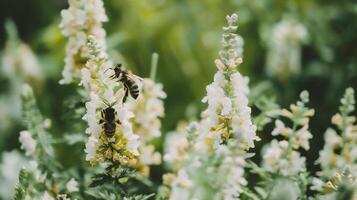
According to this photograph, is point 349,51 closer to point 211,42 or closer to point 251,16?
point 251,16

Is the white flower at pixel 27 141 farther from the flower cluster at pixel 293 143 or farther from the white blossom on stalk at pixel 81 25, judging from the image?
the flower cluster at pixel 293 143

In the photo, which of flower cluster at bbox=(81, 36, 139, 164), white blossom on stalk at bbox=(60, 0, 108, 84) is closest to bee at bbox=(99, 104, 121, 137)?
flower cluster at bbox=(81, 36, 139, 164)

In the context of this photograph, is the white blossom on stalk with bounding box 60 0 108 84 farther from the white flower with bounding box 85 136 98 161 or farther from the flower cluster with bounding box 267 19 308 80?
the flower cluster with bounding box 267 19 308 80

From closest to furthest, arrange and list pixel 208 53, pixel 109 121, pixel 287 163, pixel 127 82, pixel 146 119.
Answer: pixel 109 121, pixel 287 163, pixel 127 82, pixel 146 119, pixel 208 53

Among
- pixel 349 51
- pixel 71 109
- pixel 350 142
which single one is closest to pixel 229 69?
pixel 350 142

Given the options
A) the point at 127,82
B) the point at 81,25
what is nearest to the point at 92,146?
the point at 127,82

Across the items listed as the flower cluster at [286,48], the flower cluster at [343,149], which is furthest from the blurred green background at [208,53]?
the flower cluster at [343,149]

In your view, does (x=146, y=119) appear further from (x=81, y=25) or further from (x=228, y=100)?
(x=228, y=100)

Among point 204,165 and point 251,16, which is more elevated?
point 251,16
